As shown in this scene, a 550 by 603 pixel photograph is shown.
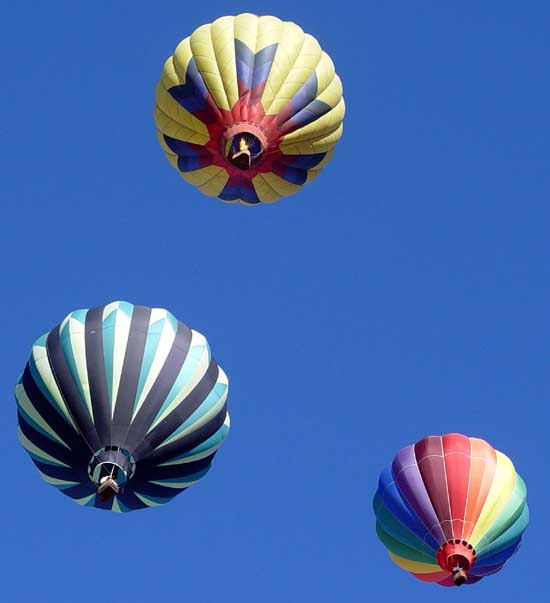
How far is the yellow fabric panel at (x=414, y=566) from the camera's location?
32.5 m

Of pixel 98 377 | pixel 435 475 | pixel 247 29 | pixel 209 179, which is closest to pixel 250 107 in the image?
pixel 247 29

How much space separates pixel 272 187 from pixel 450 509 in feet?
21.8

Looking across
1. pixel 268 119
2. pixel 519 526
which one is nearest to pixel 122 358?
pixel 268 119

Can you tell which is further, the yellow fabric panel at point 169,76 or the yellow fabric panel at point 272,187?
the yellow fabric panel at point 272,187

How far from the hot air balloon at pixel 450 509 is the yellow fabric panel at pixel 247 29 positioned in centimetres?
759

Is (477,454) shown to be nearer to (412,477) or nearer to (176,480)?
(412,477)

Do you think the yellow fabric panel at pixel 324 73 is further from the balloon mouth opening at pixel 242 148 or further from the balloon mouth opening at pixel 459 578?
the balloon mouth opening at pixel 459 578

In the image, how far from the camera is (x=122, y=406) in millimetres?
29281

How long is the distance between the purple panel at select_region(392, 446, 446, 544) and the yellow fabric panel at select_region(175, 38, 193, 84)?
7.57m

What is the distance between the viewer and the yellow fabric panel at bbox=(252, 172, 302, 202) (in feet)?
112

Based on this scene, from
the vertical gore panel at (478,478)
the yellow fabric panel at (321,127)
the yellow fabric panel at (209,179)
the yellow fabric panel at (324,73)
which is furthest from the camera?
the yellow fabric panel at (209,179)

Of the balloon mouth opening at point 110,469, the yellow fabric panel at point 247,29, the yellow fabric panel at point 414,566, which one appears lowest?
the balloon mouth opening at point 110,469

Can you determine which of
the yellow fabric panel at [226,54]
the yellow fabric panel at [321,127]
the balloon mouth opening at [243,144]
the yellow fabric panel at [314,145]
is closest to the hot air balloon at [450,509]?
the yellow fabric panel at [314,145]

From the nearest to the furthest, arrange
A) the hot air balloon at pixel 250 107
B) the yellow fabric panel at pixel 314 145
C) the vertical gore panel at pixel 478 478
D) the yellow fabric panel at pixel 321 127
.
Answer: the vertical gore panel at pixel 478 478 < the hot air balloon at pixel 250 107 < the yellow fabric panel at pixel 321 127 < the yellow fabric panel at pixel 314 145
